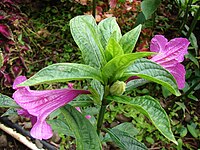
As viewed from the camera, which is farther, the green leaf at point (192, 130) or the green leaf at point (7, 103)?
the green leaf at point (192, 130)

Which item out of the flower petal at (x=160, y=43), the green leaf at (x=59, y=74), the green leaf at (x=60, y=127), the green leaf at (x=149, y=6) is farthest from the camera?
the green leaf at (x=149, y=6)

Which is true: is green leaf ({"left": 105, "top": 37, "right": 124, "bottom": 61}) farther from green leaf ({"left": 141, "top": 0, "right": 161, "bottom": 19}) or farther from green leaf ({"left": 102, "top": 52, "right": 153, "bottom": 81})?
green leaf ({"left": 141, "top": 0, "right": 161, "bottom": 19})

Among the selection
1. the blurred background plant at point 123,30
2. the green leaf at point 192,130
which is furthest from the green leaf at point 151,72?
the green leaf at point 192,130

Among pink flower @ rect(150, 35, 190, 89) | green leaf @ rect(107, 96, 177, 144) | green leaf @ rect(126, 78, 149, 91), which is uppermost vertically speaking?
pink flower @ rect(150, 35, 190, 89)

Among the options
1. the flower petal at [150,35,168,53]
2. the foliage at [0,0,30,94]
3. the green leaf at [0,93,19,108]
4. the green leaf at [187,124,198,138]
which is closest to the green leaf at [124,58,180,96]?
the flower petal at [150,35,168,53]

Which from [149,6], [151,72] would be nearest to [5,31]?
A: [149,6]

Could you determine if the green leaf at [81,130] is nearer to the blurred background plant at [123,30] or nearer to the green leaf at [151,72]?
the green leaf at [151,72]
